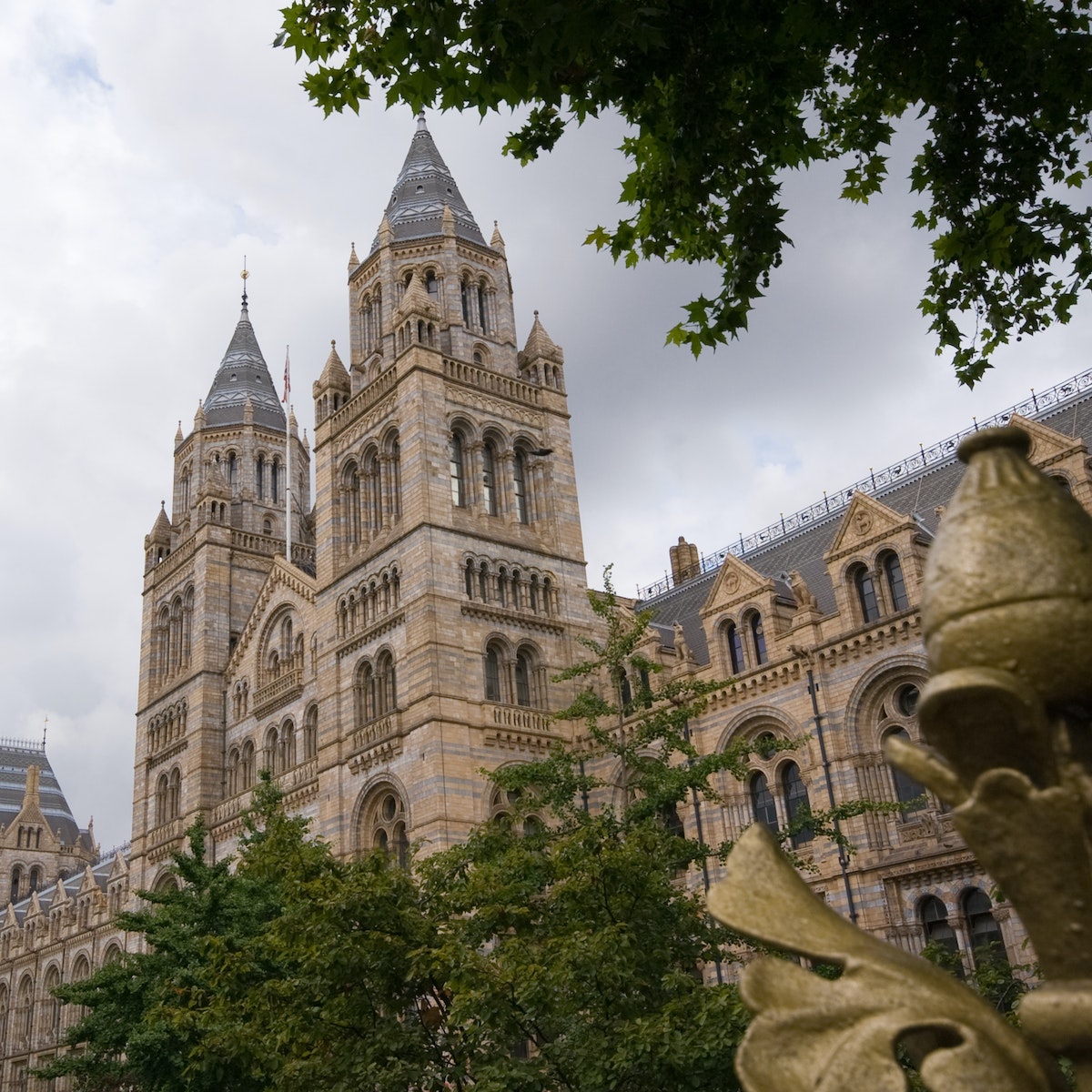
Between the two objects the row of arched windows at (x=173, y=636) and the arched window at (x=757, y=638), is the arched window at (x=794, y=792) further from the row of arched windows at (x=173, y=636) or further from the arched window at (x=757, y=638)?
the row of arched windows at (x=173, y=636)

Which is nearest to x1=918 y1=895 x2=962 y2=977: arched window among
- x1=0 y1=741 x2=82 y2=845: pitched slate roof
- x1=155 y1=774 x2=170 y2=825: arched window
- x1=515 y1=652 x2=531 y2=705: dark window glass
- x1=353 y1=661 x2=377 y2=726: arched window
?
x1=515 y1=652 x2=531 y2=705: dark window glass

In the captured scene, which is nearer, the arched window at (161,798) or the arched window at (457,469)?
the arched window at (457,469)

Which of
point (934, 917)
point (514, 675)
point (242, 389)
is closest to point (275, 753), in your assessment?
point (514, 675)

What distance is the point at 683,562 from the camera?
137ft

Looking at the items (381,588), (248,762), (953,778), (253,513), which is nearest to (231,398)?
(253,513)

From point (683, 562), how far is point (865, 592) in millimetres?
15013

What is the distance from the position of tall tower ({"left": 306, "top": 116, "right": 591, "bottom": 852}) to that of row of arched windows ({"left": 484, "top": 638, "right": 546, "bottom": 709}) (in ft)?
0.18

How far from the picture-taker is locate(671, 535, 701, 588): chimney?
→ 40938 millimetres

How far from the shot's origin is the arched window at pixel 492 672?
32625 mm

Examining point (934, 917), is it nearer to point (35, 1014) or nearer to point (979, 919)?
point (979, 919)

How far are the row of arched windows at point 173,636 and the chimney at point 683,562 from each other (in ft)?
61.1

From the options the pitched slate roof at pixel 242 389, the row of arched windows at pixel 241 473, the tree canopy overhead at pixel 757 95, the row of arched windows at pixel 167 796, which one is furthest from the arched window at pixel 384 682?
the tree canopy overhead at pixel 757 95

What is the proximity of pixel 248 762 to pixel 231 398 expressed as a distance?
19.2 meters

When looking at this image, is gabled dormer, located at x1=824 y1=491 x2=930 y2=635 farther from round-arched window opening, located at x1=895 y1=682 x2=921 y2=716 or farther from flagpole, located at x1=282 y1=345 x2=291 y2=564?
flagpole, located at x1=282 y1=345 x2=291 y2=564
